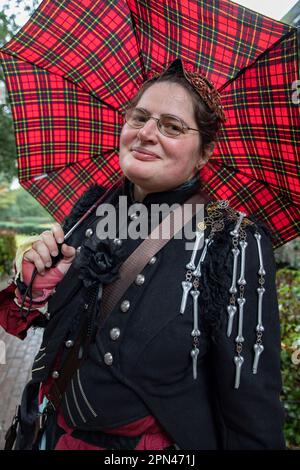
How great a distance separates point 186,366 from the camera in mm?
1500

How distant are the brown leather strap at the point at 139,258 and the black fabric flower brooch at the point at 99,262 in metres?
0.07

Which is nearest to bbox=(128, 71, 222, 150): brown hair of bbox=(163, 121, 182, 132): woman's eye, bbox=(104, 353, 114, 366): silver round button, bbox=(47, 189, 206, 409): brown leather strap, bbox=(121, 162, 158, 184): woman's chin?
bbox=(163, 121, 182, 132): woman's eye

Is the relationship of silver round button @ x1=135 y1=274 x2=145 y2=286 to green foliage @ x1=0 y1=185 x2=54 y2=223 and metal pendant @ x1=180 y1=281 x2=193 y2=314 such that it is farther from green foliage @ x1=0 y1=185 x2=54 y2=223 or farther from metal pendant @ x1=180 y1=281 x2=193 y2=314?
green foliage @ x1=0 y1=185 x2=54 y2=223

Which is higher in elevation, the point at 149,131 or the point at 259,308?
the point at 149,131

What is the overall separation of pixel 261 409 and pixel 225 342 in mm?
299

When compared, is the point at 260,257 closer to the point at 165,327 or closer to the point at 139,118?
the point at 165,327

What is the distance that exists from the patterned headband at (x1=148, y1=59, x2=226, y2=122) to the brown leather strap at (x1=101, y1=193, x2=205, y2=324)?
21.6 inches

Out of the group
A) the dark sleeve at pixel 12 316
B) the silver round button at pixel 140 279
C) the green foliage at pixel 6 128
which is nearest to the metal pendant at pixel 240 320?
the silver round button at pixel 140 279

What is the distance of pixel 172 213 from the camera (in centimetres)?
170

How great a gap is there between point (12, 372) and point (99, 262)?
17.3 feet

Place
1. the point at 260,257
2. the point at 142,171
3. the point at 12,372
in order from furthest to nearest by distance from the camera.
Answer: the point at 12,372 → the point at 142,171 → the point at 260,257

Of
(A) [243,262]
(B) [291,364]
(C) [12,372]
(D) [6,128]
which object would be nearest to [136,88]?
(A) [243,262]

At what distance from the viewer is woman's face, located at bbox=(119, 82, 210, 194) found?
1618mm

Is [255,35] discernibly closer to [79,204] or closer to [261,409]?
[79,204]
